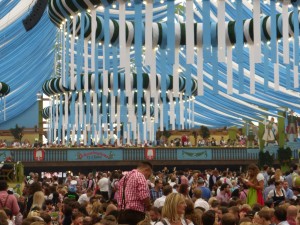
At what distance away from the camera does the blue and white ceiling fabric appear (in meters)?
13.3

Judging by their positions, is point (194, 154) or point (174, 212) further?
point (194, 154)

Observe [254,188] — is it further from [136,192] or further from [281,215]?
[281,215]

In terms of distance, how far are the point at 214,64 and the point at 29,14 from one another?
11721 millimetres

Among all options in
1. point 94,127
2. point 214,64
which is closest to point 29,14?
point 94,127

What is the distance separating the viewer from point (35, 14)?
24.4 meters

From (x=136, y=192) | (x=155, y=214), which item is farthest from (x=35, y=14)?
(x=136, y=192)

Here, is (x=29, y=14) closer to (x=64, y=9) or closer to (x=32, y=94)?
(x=64, y=9)

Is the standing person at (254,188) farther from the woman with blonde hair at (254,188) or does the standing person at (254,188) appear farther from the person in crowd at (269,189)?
the person in crowd at (269,189)

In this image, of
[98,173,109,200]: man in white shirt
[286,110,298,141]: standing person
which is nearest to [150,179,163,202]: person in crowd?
[98,173,109,200]: man in white shirt

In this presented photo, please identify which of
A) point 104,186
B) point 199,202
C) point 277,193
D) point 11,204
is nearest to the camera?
point 11,204

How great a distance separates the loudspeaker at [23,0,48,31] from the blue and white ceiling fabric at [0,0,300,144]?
0.84m

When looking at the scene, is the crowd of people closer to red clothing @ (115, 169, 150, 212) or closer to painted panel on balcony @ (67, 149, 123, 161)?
red clothing @ (115, 169, 150, 212)

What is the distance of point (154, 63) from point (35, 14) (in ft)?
39.2

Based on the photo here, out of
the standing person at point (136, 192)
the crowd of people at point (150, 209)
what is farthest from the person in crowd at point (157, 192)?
the standing person at point (136, 192)
